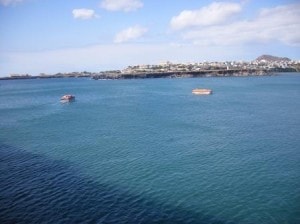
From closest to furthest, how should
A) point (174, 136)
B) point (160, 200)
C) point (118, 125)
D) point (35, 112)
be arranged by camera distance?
1. point (160, 200)
2. point (174, 136)
3. point (118, 125)
4. point (35, 112)

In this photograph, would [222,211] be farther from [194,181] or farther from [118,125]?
[118,125]

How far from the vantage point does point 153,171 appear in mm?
34250

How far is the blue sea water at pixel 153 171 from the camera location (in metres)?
25.2

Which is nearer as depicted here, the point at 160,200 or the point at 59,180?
the point at 160,200

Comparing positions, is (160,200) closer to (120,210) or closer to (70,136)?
(120,210)

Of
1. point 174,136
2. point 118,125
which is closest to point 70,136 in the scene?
point 118,125

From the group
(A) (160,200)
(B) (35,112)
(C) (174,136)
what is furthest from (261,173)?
(B) (35,112)

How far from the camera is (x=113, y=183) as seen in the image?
3108 cm

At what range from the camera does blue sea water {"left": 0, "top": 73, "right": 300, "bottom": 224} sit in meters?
25.2

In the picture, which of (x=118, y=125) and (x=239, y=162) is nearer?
(x=239, y=162)

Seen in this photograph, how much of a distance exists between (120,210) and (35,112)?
199ft

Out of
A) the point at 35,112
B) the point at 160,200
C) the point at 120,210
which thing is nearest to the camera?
the point at 120,210

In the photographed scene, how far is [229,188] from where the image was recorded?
29750mm

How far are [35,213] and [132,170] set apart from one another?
462 inches
